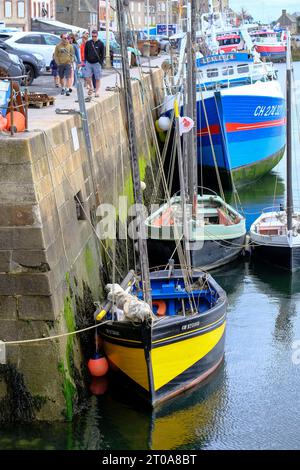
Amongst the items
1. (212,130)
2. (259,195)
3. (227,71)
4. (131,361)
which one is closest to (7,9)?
(227,71)

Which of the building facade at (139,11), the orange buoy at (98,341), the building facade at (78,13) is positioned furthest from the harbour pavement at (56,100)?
the building facade at (139,11)

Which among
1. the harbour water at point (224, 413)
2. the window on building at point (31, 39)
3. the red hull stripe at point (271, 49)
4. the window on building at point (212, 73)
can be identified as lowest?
the harbour water at point (224, 413)

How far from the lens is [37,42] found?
34.3m

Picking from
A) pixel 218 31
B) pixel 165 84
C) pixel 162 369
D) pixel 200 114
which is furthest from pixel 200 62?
pixel 162 369

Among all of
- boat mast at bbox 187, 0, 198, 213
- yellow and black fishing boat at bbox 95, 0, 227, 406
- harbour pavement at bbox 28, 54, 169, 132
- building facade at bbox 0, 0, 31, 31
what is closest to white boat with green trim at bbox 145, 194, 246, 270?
boat mast at bbox 187, 0, 198, 213

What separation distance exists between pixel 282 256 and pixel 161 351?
9.34m

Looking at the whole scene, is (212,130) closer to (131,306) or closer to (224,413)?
(224,413)

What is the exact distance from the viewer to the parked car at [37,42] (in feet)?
110

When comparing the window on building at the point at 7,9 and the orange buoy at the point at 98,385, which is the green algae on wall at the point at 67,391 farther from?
the window on building at the point at 7,9

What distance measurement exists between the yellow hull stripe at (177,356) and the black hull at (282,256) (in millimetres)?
7639

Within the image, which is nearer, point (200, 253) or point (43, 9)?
point (200, 253)

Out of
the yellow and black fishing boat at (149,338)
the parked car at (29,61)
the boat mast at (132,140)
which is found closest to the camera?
the yellow and black fishing boat at (149,338)

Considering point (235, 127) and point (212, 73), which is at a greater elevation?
point (212, 73)

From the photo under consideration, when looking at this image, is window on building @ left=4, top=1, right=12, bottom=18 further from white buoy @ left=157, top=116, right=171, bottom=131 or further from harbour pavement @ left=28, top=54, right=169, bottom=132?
white buoy @ left=157, top=116, right=171, bottom=131
